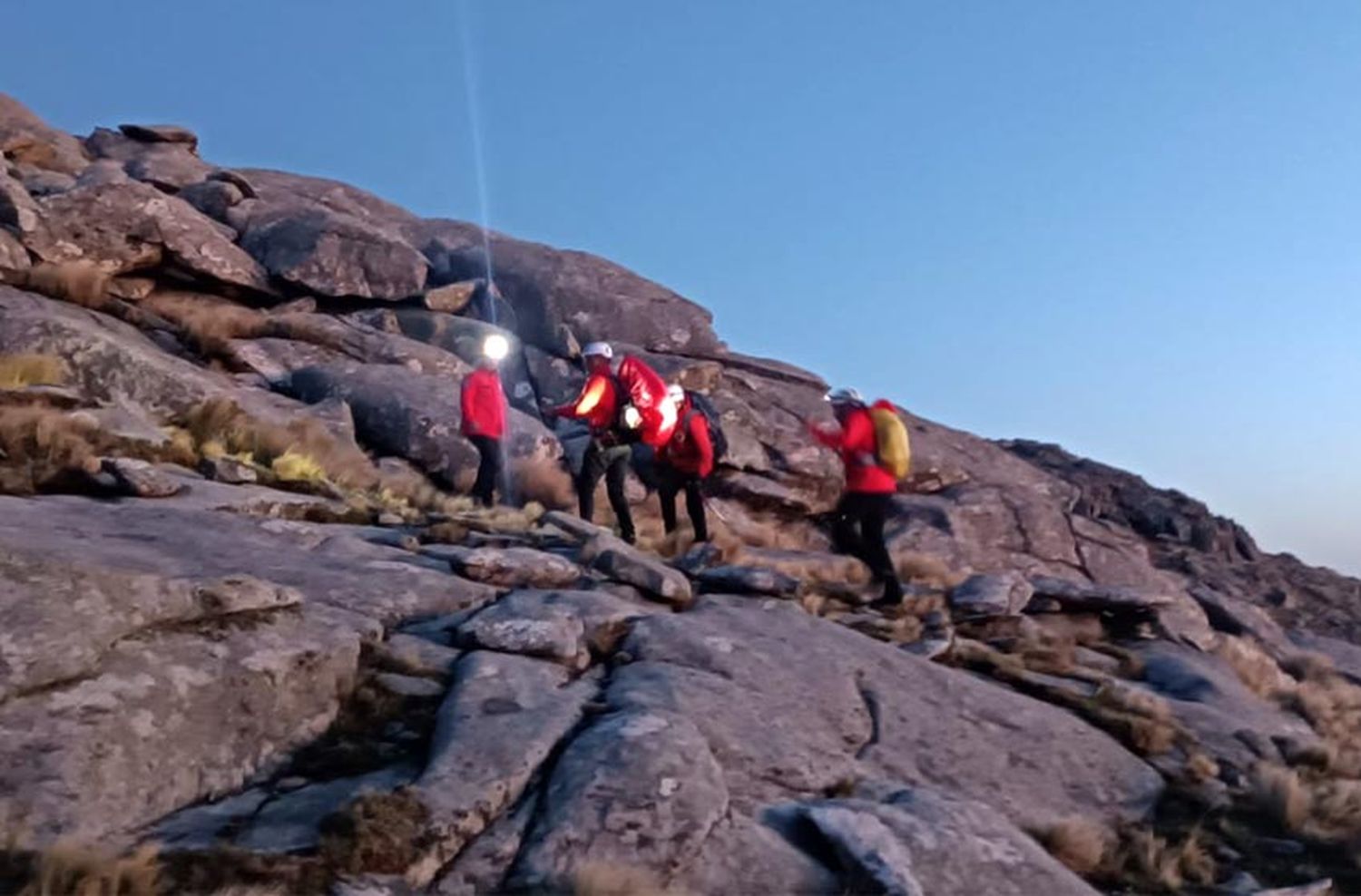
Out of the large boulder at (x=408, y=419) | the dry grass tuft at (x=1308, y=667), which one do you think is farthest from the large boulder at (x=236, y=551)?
the dry grass tuft at (x=1308, y=667)

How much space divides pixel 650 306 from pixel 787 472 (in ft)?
22.6

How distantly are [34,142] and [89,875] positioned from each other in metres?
30.2

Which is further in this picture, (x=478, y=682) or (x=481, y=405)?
(x=481, y=405)

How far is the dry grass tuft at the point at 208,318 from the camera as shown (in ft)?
67.1

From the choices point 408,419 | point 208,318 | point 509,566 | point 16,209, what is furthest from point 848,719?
point 16,209

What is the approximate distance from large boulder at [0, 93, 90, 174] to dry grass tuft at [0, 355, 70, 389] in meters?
14.7

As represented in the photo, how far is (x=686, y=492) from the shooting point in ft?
53.8

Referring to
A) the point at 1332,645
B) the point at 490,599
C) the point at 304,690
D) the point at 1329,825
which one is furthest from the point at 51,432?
the point at 1332,645

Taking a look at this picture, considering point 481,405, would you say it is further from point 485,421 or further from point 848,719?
point 848,719

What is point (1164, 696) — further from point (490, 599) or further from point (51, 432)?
point (51, 432)

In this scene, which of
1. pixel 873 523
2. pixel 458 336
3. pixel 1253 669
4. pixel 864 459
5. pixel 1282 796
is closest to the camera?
pixel 1282 796

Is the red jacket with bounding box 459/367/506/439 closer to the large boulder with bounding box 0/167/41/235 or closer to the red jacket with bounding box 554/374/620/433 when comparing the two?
the red jacket with bounding box 554/374/620/433

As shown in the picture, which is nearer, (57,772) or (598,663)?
(57,772)

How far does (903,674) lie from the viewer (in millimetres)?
10469
